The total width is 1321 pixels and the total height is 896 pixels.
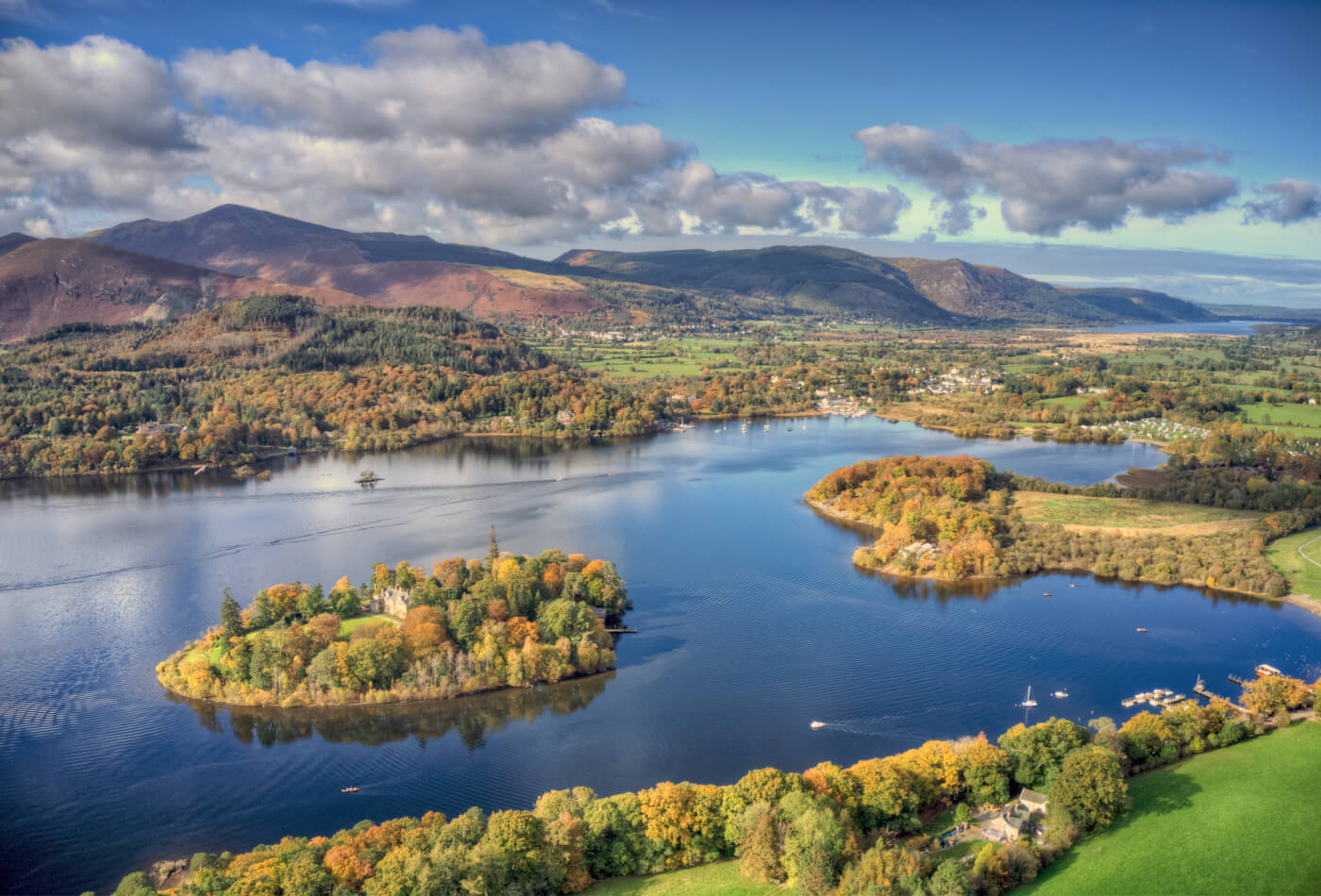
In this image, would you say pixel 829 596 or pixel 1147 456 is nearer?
pixel 829 596

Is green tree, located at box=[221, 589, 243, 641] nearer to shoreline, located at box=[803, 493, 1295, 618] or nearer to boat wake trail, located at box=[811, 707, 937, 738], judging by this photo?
Result: boat wake trail, located at box=[811, 707, 937, 738]

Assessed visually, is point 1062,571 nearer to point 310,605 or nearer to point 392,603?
point 392,603

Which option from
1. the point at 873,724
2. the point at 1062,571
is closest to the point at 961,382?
the point at 1062,571

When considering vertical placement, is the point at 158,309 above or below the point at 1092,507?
above

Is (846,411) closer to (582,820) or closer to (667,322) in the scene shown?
(582,820)

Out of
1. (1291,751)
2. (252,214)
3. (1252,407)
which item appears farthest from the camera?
(252,214)

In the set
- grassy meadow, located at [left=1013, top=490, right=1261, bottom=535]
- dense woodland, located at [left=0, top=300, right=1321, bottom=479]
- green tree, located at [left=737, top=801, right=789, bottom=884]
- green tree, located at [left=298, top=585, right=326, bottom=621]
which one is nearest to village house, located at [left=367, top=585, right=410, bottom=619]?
green tree, located at [left=298, top=585, right=326, bottom=621]

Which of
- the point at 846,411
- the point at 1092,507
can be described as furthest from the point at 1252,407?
the point at 1092,507

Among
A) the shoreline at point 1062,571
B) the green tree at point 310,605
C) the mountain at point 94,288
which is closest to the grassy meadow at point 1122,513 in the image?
the shoreline at point 1062,571
